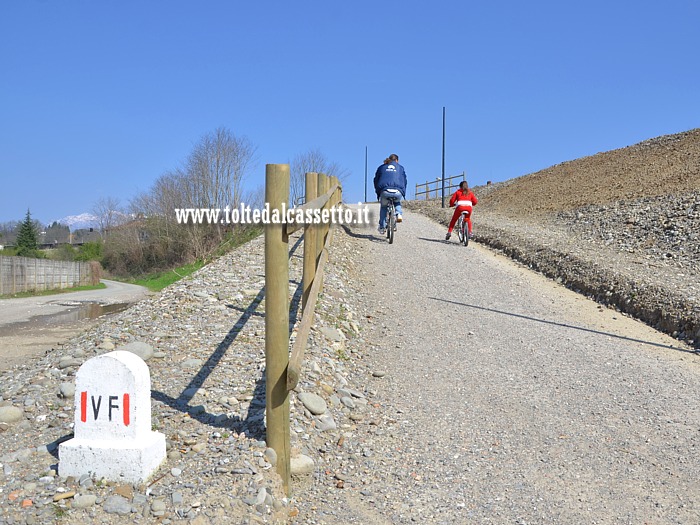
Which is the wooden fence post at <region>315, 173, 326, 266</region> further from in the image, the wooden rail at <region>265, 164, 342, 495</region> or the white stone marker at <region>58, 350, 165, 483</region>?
the white stone marker at <region>58, 350, 165, 483</region>

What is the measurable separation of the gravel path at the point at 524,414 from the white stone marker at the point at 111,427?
126 cm

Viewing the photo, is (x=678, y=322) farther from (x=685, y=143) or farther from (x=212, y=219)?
(x=212, y=219)

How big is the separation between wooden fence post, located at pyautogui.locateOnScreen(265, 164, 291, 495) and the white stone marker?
74 centimetres

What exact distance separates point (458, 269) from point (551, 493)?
27.6 feet

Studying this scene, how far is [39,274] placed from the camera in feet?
137

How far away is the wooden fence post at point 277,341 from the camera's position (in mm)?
3812

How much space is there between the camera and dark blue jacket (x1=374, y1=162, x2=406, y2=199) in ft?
44.7

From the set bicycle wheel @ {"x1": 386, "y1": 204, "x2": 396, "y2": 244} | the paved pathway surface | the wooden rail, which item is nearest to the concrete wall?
the paved pathway surface

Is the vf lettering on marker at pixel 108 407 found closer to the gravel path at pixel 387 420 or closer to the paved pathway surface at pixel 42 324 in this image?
the gravel path at pixel 387 420

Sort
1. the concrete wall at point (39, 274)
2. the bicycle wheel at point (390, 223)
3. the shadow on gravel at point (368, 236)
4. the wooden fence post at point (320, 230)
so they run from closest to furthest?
the wooden fence post at point (320, 230), the bicycle wheel at point (390, 223), the shadow on gravel at point (368, 236), the concrete wall at point (39, 274)

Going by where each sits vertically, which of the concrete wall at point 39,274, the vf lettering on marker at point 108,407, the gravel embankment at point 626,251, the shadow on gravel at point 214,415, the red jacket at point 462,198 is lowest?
the concrete wall at point 39,274

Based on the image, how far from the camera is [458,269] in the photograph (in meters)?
12.3

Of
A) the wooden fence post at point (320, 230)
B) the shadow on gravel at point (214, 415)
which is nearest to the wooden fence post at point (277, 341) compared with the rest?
the shadow on gravel at point (214, 415)

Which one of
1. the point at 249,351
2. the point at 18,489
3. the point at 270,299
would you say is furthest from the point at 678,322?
the point at 18,489
